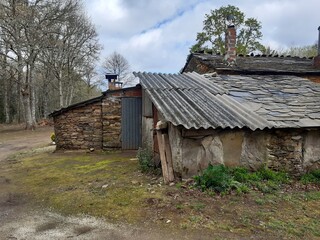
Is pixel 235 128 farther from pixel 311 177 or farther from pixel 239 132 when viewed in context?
pixel 311 177

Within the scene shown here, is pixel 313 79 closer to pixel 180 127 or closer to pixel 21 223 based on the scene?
pixel 180 127

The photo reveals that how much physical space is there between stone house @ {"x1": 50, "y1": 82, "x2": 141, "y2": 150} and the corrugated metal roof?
1.98 metres

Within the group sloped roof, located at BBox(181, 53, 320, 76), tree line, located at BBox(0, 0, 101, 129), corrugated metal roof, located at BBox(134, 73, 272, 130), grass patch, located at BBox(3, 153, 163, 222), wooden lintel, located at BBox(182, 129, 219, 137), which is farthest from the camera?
tree line, located at BBox(0, 0, 101, 129)

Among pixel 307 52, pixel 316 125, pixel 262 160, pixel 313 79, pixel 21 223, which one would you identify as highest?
pixel 307 52

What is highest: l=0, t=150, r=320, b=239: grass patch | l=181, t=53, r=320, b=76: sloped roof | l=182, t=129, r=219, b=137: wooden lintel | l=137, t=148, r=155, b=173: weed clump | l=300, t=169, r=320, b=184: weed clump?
l=181, t=53, r=320, b=76: sloped roof

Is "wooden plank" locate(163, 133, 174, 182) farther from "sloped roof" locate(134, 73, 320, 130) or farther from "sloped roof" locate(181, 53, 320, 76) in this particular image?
"sloped roof" locate(181, 53, 320, 76)

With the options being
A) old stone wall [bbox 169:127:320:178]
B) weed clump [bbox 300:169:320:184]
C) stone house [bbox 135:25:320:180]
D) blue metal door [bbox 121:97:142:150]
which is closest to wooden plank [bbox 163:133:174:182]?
stone house [bbox 135:25:320:180]

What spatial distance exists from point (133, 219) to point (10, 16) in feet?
64.6

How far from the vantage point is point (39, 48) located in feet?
67.1

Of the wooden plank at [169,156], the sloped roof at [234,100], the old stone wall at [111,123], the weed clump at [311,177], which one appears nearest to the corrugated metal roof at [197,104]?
the sloped roof at [234,100]

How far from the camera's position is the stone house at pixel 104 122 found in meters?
11.2

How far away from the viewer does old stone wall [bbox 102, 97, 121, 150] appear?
11.1 m

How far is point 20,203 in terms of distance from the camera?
17.8 ft

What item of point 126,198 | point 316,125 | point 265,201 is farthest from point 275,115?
point 126,198
